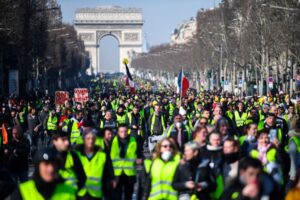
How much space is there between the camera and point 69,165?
11516 mm

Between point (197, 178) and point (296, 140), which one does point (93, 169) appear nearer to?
point (197, 178)

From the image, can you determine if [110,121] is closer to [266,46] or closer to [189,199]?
[189,199]

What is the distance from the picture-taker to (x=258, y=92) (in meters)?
71.0

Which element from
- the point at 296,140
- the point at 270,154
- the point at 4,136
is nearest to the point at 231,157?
the point at 270,154

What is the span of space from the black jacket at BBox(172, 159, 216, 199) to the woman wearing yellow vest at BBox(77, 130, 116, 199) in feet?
2.92

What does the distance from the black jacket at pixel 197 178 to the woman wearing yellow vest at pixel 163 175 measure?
0.09 meters

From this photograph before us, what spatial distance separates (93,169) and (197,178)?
1.18 metres

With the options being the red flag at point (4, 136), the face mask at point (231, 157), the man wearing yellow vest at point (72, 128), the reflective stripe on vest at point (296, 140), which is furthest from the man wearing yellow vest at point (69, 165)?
the man wearing yellow vest at point (72, 128)

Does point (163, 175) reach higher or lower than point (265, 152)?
lower

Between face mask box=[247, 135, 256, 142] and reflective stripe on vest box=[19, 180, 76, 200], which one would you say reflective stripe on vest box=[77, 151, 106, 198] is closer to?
reflective stripe on vest box=[19, 180, 76, 200]

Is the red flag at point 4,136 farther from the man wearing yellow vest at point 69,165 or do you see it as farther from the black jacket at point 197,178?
the black jacket at point 197,178

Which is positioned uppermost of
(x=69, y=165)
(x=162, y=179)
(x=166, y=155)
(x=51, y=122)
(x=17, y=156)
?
(x=166, y=155)

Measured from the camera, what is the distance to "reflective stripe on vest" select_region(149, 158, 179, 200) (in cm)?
1111

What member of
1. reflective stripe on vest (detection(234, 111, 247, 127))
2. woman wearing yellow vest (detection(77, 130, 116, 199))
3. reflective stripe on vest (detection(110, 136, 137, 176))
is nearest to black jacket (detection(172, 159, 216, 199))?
woman wearing yellow vest (detection(77, 130, 116, 199))
